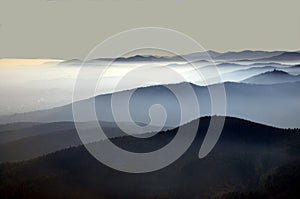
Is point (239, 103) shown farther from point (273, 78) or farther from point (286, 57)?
point (286, 57)

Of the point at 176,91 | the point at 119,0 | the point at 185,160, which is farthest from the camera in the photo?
the point at 119,0

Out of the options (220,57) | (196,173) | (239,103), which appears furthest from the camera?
(220,57)

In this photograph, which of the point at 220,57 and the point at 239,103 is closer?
the point at 239,103

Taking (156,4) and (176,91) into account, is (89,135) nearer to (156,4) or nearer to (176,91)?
(176,91)

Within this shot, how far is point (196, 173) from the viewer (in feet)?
7.00

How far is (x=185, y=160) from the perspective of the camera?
218 centimetres

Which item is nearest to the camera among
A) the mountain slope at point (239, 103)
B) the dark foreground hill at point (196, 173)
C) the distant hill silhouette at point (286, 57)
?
the dark foreground hill at point (196, 173)

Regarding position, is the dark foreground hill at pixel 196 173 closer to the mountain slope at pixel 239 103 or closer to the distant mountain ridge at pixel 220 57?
the mountain slope at pixel 239 103

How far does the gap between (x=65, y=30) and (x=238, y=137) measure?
1322 mm

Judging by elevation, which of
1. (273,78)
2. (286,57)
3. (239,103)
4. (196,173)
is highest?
(286,57)

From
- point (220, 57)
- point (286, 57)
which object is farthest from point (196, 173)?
point (286, 57)

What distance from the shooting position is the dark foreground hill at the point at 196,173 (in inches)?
83.2

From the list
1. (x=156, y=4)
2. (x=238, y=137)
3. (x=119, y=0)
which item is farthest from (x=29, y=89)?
(x=238, y=137)

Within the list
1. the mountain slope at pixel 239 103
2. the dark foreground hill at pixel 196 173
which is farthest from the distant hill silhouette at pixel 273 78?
the dark foreground hill at pixel 196 173
